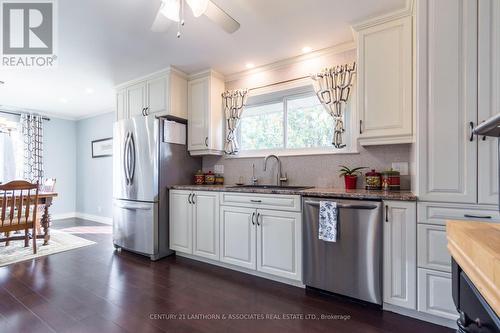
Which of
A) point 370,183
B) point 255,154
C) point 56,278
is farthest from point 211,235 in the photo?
point 370,183

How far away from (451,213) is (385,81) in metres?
1.17

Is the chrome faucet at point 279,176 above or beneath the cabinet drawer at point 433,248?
above

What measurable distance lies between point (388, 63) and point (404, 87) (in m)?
0.26

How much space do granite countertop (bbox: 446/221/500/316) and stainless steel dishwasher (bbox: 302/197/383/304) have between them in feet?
3.80

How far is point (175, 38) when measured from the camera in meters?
2.53

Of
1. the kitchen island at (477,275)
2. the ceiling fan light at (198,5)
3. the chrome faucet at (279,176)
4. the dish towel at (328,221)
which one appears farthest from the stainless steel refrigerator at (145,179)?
the kitchen island at (477,275)

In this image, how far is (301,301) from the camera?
2094 millimetres

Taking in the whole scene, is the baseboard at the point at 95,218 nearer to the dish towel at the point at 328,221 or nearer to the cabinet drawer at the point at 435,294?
the dish towel at the point at 328,221

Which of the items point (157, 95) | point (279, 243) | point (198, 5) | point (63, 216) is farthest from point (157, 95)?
point (63, 216)

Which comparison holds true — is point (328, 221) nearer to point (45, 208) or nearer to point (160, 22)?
point (160, 22)

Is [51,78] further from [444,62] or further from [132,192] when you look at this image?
[444,62]

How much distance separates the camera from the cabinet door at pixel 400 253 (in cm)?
178

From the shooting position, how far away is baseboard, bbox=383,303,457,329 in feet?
5.58

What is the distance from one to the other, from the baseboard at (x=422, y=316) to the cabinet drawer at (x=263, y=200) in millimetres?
1029
